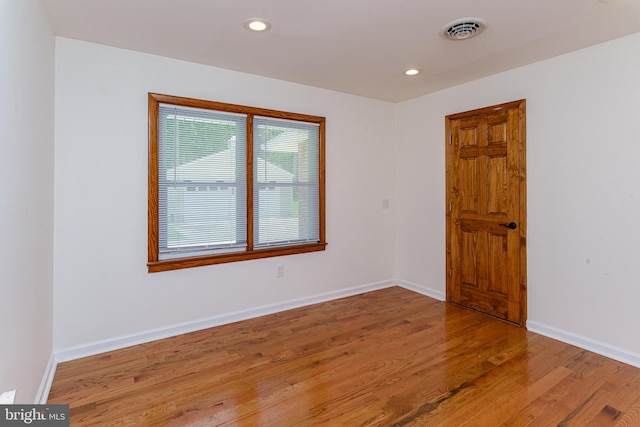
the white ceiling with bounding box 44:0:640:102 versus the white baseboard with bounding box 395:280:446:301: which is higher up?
the white ceiling with bounding box 44:0:640:102

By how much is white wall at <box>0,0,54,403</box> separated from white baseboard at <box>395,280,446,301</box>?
3702mm

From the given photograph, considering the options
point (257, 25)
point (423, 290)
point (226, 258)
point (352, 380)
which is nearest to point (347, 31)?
point (257, 25)

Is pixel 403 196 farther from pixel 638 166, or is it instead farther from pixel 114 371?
pixel 114 371

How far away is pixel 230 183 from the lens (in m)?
3.35

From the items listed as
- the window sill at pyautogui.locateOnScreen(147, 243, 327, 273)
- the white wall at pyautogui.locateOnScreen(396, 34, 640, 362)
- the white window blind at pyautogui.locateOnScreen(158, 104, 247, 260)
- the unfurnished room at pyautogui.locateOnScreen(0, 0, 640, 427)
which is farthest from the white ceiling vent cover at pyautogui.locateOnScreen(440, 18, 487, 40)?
the window sill at pyautogui.locateOnScreen(147, 243, 327, 273)

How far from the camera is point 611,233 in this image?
106 inches

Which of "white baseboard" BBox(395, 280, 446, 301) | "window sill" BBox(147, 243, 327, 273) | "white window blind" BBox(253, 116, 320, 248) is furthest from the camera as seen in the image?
"white baseboard" BBox(395, 280, 446, 301)

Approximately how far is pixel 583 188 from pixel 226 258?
3.19 m

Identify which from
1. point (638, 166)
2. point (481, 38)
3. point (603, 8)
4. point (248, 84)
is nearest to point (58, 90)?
point (248, 84)

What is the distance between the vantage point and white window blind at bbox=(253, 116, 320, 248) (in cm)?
354

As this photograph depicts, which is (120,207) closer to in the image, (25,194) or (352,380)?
(25,194)

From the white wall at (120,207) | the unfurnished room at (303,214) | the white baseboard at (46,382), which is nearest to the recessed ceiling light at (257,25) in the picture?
the unfurnished room at (303,214)

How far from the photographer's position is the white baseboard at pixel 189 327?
8.79 ft

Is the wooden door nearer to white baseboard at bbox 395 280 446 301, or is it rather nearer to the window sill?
white baseboard at bbox 395 280 446 301
